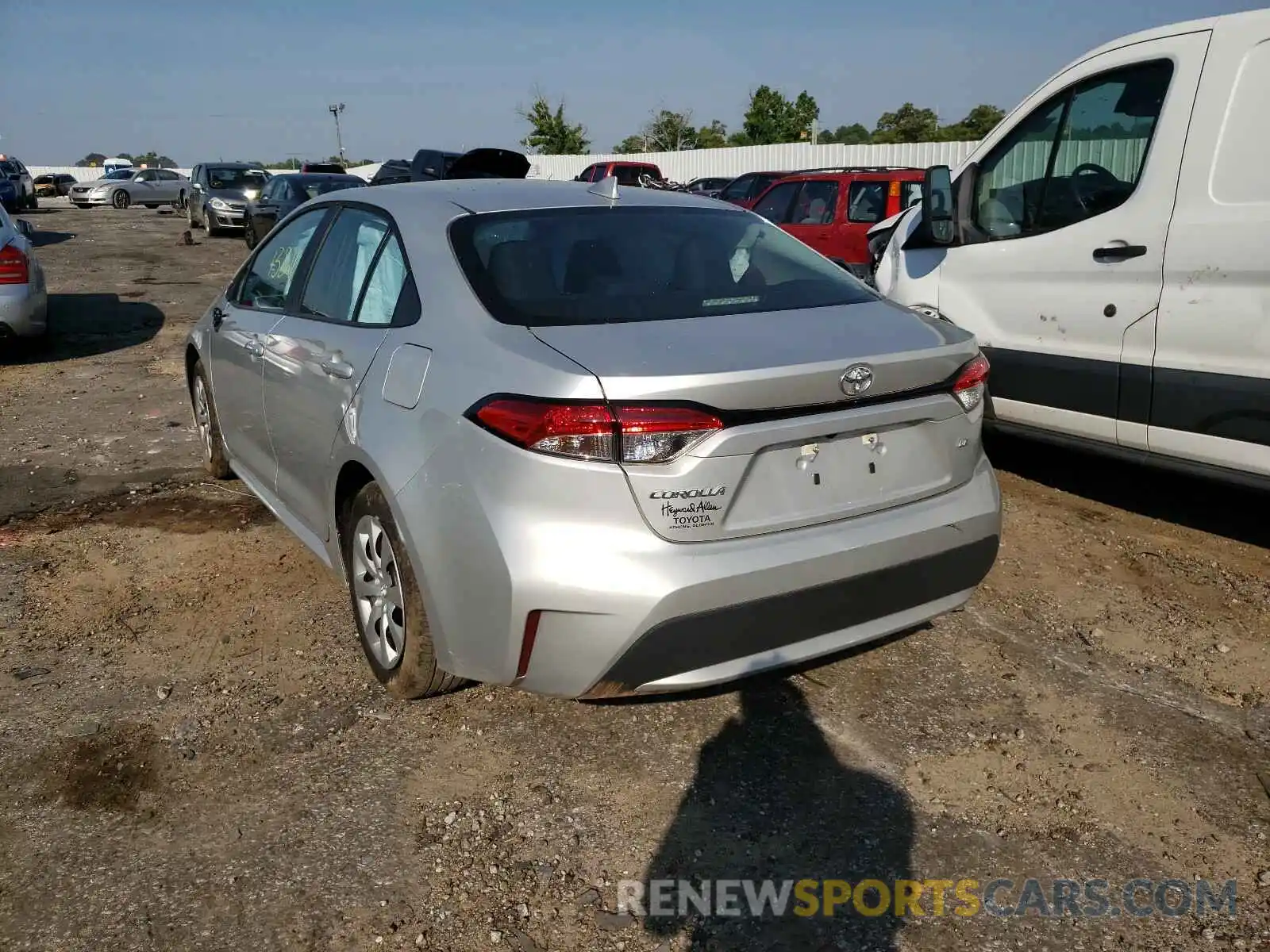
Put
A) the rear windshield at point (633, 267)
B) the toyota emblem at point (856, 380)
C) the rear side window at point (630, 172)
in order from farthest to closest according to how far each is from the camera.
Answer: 1. the rear side window at point (630, 172)
2. the rear windshield at point (633, 267)
3. the toyota emblem at point (856, 380)

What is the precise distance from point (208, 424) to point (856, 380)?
3.92 meters

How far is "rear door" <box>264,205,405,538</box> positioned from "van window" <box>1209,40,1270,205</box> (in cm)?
317

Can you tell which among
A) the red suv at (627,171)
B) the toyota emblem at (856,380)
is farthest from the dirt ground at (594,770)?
the red suv at (627,171)

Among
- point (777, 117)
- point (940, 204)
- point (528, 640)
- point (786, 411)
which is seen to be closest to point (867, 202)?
point (940, 204)

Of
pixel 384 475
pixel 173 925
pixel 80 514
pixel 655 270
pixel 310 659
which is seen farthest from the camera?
pixel 80 514

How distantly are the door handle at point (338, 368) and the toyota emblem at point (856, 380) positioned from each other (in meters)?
1.55

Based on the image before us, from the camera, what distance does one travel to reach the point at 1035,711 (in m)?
3.22

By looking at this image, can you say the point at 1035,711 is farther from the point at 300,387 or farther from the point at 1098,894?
the point at 300,387

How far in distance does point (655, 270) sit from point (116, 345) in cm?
852

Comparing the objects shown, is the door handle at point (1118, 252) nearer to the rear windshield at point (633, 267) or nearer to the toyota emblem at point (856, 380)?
the rear windshield at point (633, 267)

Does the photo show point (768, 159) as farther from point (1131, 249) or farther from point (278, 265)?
point (278, 265)

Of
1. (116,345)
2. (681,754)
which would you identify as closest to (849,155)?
(116,345)

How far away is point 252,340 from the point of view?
415 cm

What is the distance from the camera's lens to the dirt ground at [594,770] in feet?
7.78
